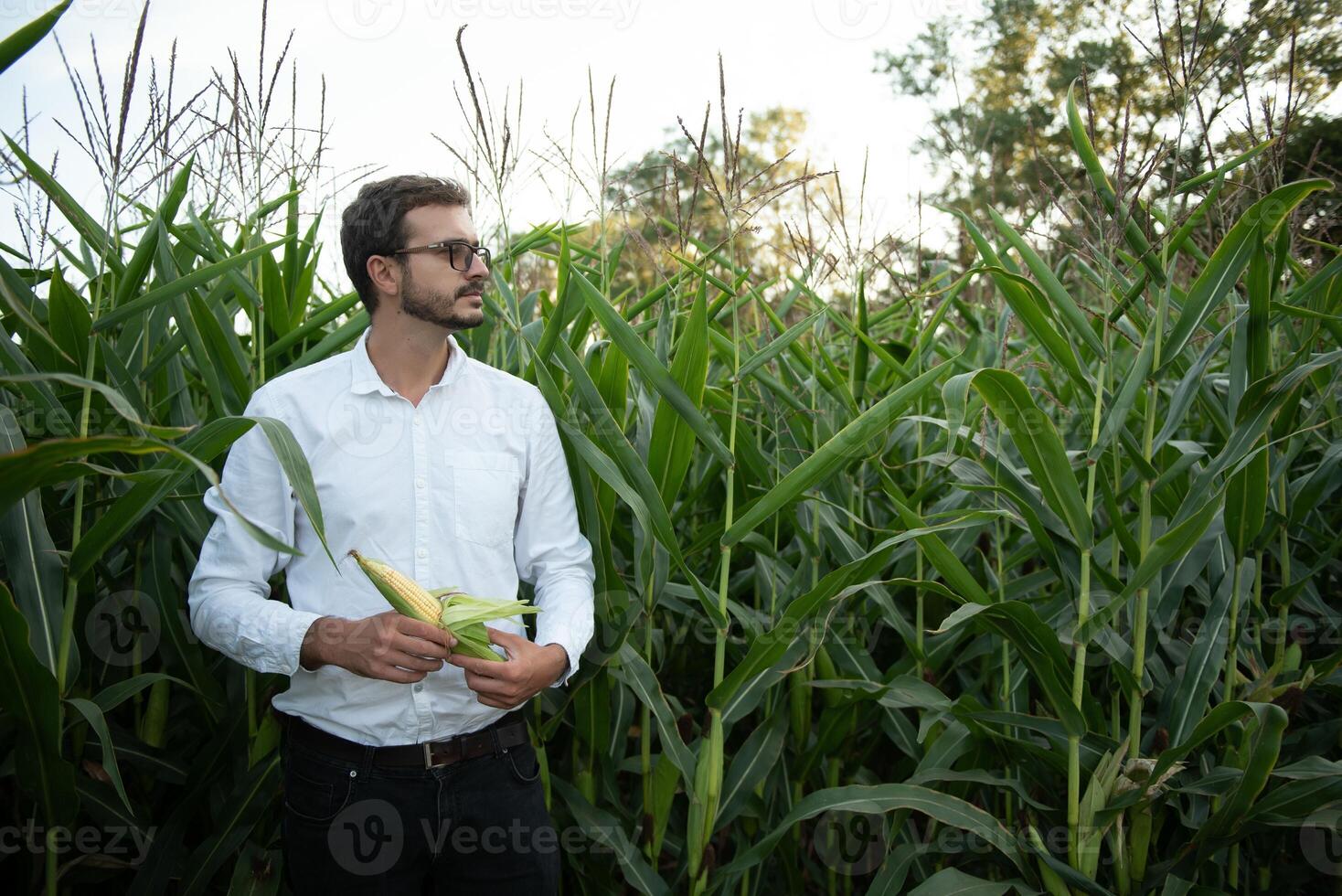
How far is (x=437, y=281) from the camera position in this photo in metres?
1.87

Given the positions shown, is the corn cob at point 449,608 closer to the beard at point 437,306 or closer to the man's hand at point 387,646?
the man's hand at point 387,646

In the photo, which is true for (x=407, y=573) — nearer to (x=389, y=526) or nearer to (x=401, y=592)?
(x=389, y=526)

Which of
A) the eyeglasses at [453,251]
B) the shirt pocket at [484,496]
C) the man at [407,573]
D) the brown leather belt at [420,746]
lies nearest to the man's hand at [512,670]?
the man at [407,573]

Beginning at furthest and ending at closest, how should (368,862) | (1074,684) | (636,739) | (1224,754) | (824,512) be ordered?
(636,739) → (824,512) → (1224,754) → (1074,684) → (368,862)

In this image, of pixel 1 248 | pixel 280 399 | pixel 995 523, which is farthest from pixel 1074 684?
pixel 1 248

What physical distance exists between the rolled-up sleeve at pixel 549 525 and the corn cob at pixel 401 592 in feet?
1.16

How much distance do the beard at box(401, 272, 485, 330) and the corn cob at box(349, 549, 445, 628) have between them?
56cm

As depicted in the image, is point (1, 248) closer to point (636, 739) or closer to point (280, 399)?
point (280, 399)

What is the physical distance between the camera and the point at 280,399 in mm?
1819

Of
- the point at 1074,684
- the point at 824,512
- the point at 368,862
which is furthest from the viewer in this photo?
the point at 824,512

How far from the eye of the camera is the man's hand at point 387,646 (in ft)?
4.99

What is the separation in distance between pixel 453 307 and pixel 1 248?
4.03 feet

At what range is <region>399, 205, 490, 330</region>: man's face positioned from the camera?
1.87 m

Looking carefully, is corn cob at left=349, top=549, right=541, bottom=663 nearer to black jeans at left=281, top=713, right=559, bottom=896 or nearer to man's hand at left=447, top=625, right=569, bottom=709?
man's hand at left=447, top=625, right=569, bottom=709
